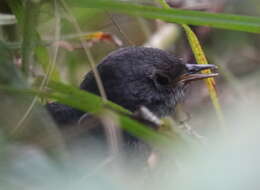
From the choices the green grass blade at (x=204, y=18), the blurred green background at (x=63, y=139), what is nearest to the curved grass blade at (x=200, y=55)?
the blurred green background at (x=63, y=139)

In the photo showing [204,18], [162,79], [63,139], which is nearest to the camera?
[63,139]

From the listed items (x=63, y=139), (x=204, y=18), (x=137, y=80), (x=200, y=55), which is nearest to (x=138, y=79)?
(x=137, y=80)

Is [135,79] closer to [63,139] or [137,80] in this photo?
[137,80]

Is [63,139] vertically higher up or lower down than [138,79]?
lower down

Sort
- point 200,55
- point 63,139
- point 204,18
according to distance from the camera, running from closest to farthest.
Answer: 1. point 63,139
2. point 204,18
3. point 200,55

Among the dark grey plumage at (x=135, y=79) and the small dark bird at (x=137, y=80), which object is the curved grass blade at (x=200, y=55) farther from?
the dark grey plumage at (x=135, y=79)

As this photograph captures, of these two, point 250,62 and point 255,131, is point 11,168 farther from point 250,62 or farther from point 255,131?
point 250,62

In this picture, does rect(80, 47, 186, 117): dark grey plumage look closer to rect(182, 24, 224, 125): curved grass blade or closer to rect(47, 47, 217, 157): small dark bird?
rect(47, 47, 217, 157): small dark bird

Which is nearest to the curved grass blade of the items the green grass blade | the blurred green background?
the blurred green background
